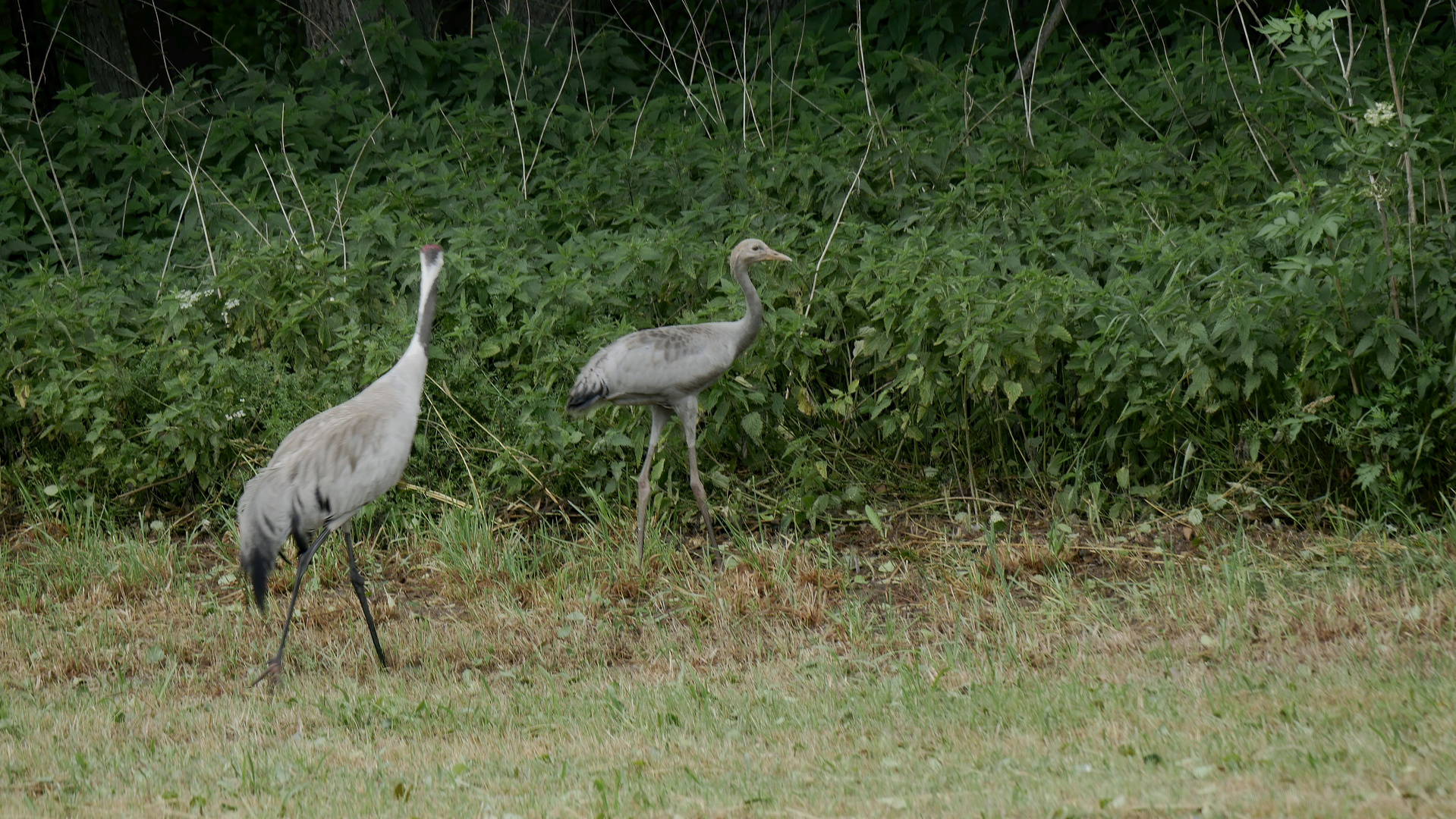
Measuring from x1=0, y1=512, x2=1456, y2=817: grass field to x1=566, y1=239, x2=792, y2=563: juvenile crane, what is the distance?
1.68 feet

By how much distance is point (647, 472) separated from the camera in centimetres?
667

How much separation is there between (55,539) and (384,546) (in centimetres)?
166

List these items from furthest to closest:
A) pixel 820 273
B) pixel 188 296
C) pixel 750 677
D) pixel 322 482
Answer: pixel 188 296 → pixel 820 273 → pixel 322 482 → pixel 750 677

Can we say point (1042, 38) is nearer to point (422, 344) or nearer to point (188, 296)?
point (422, 344)

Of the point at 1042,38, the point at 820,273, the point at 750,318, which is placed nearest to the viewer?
the point at 750,318

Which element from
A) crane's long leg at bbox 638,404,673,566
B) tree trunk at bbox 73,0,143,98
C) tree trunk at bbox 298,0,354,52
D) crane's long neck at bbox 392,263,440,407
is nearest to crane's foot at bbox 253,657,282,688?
crane's long neck at bbox 392,263,440,407

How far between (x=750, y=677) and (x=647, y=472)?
1744mm

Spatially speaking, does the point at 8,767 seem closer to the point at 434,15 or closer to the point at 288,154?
the point at 288,154

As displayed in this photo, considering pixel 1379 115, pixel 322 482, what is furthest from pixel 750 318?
pixel 1379 115

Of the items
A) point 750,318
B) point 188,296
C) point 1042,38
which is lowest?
point 188,296

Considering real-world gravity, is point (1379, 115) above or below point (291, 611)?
above

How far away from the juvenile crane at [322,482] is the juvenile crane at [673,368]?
3.21 ft

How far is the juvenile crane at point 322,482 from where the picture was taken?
17.6 feet

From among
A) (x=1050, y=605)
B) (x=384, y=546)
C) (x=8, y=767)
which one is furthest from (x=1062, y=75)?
(x=8, y=767)
